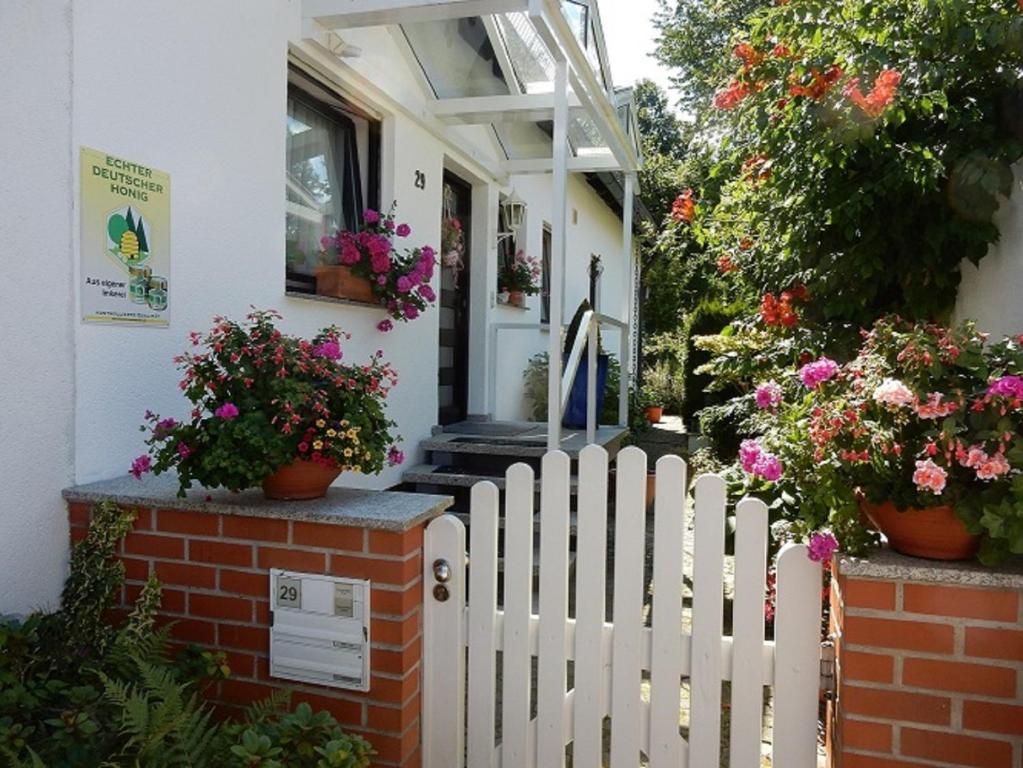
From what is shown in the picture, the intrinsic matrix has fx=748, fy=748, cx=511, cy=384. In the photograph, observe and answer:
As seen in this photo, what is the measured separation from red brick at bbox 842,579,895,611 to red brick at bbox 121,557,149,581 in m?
1.96

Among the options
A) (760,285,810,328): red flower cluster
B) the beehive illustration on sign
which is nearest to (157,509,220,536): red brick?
the beehive illustration on sign

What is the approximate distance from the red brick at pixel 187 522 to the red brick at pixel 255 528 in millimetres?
43

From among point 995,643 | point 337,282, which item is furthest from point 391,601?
point 337,282

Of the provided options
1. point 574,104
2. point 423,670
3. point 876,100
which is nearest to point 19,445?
point 423,670

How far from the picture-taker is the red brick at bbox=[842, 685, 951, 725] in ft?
5.55

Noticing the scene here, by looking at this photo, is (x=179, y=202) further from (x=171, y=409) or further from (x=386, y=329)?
(x=386, y=329)

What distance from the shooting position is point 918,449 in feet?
5.58

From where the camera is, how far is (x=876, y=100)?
289cm

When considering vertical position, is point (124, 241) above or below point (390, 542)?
above

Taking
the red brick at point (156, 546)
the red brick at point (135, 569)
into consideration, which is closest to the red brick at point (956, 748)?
the red brick at point (156, 546)

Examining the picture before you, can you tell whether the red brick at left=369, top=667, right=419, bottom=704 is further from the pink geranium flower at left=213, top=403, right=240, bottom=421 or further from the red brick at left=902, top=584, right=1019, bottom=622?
the red brick at left=902, top=584, right=1019, bottom=622

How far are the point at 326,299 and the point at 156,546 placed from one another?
1.83 meters

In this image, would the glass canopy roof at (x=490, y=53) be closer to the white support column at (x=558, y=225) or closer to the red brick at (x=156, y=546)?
the white support column at (x=558, y=225)

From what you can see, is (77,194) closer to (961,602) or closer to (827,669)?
(827,669)
